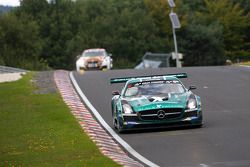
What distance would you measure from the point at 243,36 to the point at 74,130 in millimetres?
74491

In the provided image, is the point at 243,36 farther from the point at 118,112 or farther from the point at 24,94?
the point at 118,112

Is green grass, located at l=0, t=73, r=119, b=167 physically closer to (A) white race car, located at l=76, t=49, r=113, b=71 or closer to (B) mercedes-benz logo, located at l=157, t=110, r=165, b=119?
(B) mercedes-benz logo, located at l=157, t=110, r=165, b=119

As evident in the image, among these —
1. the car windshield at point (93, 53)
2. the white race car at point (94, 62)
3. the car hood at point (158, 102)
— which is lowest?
the white race car at point (94, 62)

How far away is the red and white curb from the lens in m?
13.4

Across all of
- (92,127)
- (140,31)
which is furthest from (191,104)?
(140,31)

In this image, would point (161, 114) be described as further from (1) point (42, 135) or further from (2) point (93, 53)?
(2) point (93, 53)

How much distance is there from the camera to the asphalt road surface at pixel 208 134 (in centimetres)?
1283

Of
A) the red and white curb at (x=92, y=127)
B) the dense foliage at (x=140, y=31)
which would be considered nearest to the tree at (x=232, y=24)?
the dense foliage at (x=140, y=31)

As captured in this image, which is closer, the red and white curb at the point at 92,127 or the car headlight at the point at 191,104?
the red and white curb at the point at 92,127

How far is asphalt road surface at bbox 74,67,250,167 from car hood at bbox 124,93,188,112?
56 cm

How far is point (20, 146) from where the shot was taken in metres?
15.1

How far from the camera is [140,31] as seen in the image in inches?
3620

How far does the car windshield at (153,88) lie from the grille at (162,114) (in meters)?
0.91

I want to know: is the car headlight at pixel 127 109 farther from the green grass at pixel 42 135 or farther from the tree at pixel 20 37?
the tree at pixel 20 37
